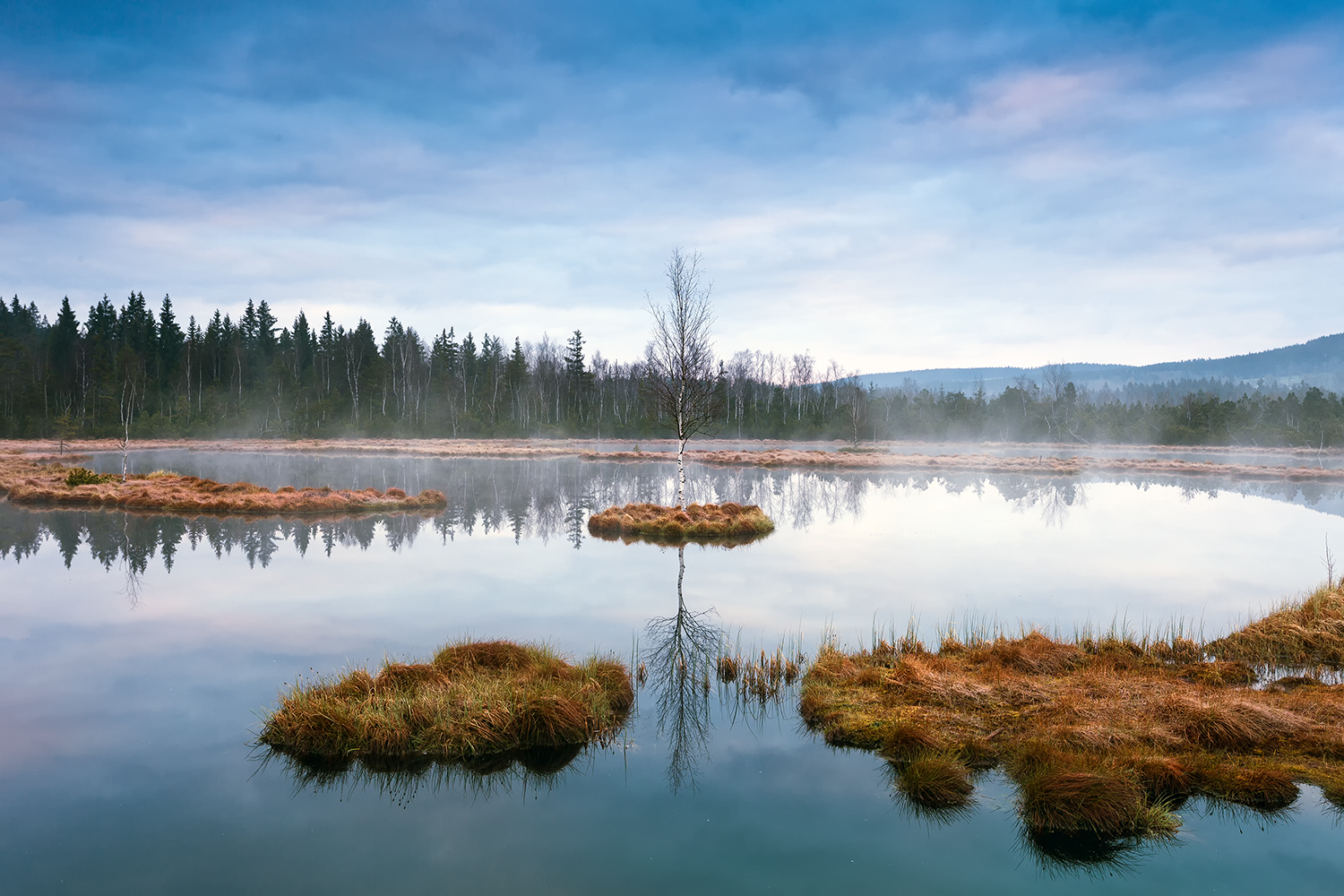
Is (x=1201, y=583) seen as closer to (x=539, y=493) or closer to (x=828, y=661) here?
(x=828, y=661)

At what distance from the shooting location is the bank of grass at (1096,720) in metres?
7.24

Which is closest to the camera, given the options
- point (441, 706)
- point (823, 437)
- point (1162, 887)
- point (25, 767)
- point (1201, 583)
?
point (1162, 887)

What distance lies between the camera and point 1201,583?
1686cm

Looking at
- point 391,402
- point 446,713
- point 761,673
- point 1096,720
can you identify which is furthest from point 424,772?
A: point 391,402

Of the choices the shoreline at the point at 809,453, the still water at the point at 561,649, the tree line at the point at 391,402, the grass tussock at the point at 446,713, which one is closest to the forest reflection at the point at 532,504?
the still water at the point at 561,649

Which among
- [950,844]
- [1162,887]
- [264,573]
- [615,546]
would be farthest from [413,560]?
[1162,887]

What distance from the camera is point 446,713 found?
345 inches

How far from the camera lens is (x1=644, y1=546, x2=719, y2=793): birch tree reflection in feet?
27.7

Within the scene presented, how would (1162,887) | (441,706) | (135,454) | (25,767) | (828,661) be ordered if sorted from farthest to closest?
(135,454), (828,661), (441,706), (25,767), (1162,887)

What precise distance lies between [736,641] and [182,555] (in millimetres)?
14818

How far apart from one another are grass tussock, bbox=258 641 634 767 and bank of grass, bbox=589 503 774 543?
41.3 ft

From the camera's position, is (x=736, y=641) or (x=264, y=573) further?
(x=264, y=573)

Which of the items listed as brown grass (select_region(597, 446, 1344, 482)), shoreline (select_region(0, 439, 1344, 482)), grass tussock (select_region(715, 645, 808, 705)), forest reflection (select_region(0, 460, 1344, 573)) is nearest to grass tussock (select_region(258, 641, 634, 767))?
grass tussock (select_region(715, 645, 808, 705))

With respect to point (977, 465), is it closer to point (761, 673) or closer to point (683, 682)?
point (761, 673)
